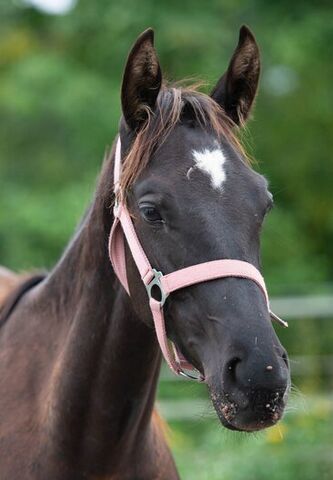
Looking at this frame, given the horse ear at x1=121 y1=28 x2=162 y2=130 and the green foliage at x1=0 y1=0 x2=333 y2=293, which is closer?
the horse ear at x1=121 y1=28 x2=162 y2=130

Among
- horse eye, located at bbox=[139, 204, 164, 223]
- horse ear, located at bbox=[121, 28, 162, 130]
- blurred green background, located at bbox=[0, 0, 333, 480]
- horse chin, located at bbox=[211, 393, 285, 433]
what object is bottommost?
blurred green background, located at bbox=[0, 0, 333, 480]

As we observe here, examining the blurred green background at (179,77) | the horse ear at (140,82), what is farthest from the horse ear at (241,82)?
the blurred green background at (179,77)

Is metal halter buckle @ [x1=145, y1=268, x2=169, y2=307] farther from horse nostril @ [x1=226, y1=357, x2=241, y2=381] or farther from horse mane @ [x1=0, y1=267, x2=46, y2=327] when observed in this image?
horse mane @ [x1=0, y1=267, x2=46, y2=327]

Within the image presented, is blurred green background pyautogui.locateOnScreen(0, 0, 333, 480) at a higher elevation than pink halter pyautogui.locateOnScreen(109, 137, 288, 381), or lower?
lower

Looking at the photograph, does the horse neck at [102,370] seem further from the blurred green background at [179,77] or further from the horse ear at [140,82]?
the blurred green background at [179,77]

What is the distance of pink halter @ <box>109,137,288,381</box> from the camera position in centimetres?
279

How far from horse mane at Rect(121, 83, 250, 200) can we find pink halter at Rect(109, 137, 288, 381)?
0.37 ft

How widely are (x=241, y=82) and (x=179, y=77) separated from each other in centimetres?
633

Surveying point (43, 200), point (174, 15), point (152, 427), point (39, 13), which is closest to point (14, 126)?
point (39, 13)

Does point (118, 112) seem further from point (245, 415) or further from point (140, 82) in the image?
point (245, 415)

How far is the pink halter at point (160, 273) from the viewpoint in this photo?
9.15 feet

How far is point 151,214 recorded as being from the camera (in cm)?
297

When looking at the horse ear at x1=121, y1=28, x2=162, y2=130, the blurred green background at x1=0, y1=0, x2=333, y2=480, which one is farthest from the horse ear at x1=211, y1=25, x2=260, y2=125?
the blurred green background at x1=0, y1=0, x2=333, y2=480

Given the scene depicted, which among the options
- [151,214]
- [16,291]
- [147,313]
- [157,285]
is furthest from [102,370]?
[16,291]
